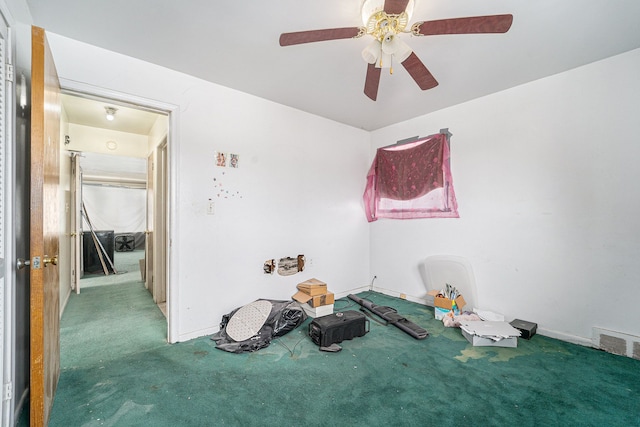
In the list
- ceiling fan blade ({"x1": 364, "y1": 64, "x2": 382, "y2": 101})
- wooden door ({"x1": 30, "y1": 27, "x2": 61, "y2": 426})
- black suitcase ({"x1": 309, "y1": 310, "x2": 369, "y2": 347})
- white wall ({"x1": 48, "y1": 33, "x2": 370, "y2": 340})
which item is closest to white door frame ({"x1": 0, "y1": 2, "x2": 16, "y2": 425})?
wooden door ({"x1": 30, "y1": 27, "x2": 61, "y2": 426})

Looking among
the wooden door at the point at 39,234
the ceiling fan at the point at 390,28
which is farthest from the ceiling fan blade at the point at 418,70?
the wooden door at the point at 39,234

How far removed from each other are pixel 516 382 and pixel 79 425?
2.70m

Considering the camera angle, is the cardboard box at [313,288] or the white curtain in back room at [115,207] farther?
the white curtain in back room at [115,207]

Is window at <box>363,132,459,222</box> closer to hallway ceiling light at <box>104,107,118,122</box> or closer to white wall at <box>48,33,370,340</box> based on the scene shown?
white wall at <box>48,33,370,340</box>

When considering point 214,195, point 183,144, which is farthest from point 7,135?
point 214,195

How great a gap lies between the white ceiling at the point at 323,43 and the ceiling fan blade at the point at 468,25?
1.07 feet

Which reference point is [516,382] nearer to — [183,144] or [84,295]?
[183,144]

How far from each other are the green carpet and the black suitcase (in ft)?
0.23

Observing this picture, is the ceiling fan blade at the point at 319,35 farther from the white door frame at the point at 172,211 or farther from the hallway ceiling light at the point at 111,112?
the hallway ceiling light at the point at 111,112

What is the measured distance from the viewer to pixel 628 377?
6.15ft

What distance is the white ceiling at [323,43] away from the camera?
65.7 inches

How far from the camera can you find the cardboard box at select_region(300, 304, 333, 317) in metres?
2.90

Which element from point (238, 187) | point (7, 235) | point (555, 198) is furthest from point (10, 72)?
point (555, 198)

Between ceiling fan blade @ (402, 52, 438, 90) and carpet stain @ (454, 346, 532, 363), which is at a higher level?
ceiling fan blade @ (402, 52, 438, 90)
